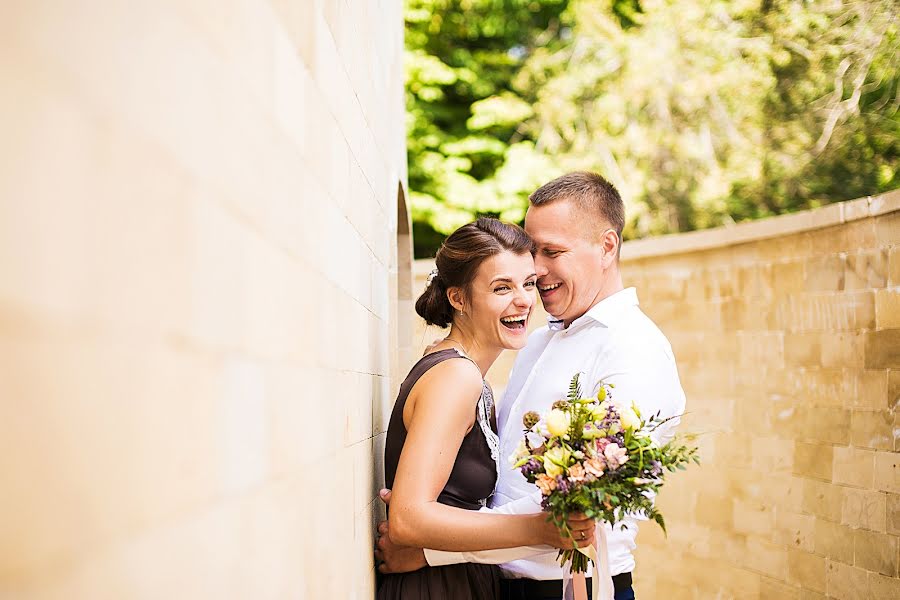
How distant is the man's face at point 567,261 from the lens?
3436 mm

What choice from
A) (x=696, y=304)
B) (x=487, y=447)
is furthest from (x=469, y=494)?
(x=696, y=304)

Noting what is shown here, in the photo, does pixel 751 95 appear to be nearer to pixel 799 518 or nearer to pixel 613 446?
pixel 799 518

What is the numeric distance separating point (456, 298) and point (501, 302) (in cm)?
18

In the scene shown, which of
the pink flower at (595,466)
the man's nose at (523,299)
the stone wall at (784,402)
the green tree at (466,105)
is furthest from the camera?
the green tree at (466,105)

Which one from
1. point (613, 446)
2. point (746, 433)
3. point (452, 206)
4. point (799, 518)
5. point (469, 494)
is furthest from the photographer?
point (452, 206)

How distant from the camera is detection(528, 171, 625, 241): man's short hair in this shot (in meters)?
3.50

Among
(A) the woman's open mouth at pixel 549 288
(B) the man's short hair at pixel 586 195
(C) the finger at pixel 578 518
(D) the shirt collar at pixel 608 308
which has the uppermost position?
(B) the man's short hair at pixel 586 195

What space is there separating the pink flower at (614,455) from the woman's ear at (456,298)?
101 cm

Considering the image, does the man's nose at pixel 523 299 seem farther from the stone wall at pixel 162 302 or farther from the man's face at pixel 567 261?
the stone wall at pixel 162 302

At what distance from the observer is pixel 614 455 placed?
2.28 m

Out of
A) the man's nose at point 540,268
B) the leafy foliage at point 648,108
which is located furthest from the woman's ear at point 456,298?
the leafy foliage at point 648,108

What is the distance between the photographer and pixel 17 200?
0.65 metres

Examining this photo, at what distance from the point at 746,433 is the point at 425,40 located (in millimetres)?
10083

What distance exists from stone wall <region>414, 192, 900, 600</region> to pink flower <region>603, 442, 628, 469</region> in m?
3.72
